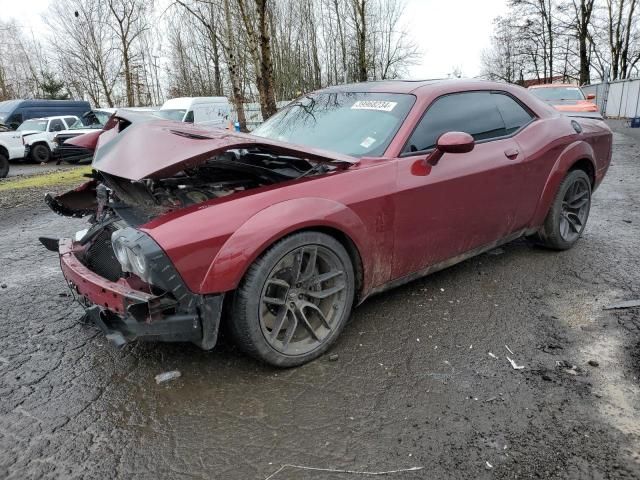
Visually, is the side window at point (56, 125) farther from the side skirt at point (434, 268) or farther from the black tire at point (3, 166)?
the side skirt at point (434, 268)

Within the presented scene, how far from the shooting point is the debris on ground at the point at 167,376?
8.44 feet

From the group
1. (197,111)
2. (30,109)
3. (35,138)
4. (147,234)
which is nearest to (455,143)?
(147,234)

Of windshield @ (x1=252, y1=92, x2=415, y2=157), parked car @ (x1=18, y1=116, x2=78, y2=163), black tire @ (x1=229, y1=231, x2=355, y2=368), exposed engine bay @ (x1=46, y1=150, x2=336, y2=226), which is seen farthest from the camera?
parked car @ (x1=18, y1=116, x2=78, y2=163)

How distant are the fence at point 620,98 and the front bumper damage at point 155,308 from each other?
24.7 metres

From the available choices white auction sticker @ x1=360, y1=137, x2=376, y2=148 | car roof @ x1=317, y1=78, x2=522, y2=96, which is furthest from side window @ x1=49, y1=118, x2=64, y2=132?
white auction sticker @ x1=360, y1=137, x2=376, y2=148

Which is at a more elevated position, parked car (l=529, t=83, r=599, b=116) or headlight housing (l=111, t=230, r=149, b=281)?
parked car (l=529, t=83, r=599, b=116)

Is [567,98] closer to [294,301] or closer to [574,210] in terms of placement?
[574,210]

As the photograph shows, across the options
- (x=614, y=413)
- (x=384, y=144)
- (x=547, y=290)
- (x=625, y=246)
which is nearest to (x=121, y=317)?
(x=384, y=144)

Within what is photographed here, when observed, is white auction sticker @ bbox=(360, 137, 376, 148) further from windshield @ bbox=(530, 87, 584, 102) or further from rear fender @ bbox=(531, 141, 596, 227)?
windshield @ bbox=(530, 87, 584, 102)

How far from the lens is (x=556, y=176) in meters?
4.04

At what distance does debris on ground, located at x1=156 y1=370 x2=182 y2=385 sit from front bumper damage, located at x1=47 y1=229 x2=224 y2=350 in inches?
13.0

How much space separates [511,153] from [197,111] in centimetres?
1595

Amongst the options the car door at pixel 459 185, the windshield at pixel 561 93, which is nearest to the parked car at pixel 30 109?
the windshield at pixel 561 93

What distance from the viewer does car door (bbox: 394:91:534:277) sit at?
3.05 metres
